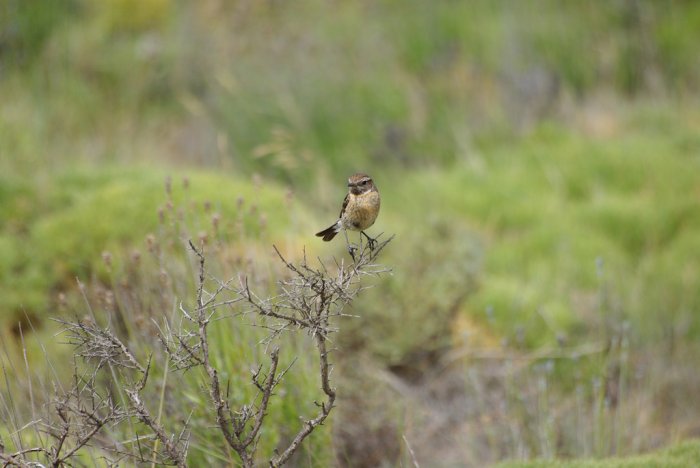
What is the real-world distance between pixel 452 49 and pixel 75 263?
5.52 m

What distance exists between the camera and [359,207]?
9.38 feet

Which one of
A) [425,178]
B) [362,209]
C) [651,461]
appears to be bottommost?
[651,461]

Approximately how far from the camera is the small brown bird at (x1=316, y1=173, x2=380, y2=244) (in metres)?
2.86

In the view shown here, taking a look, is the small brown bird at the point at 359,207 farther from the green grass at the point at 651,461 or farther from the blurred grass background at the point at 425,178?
the green grass at the point at 651,461

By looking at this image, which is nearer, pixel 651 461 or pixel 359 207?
pixel 359 207

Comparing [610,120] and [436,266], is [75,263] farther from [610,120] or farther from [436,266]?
[610,120]

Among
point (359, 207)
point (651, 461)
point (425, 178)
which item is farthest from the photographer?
point (425, 178)

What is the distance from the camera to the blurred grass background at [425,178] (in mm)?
4918

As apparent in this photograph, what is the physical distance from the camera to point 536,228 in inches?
282

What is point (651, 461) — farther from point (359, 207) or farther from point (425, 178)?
point (425, 178)

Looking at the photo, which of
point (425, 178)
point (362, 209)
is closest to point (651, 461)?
point (362, 209)

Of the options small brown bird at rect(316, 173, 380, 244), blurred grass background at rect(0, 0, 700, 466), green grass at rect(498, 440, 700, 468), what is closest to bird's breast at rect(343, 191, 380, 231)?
small brown bird at rect(316, 173, 380, 244)

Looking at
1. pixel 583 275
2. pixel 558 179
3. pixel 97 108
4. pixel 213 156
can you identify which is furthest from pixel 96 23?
pixel 583 275

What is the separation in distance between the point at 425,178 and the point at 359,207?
5.23m
